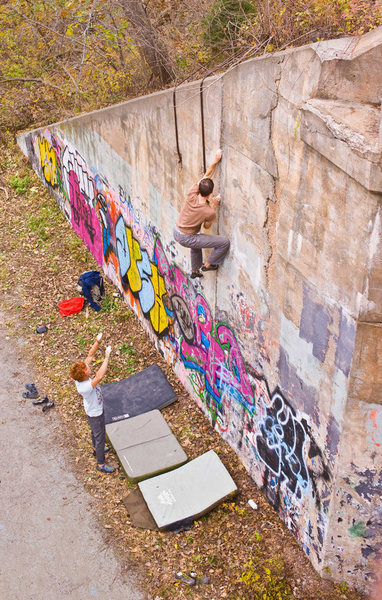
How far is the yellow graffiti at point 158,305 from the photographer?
28.5 ft

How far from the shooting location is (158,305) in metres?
8.95

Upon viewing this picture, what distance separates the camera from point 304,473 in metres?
5.70

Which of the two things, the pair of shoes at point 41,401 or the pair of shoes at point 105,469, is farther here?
the pair of shoes at point 41,401

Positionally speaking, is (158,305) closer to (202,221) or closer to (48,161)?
(202,221)

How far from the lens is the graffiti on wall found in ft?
19.2

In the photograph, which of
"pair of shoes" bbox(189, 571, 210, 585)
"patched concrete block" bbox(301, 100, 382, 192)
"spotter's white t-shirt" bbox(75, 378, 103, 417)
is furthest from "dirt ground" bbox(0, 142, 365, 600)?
"patched concrete block" bbox(301, 100, 382, 192)

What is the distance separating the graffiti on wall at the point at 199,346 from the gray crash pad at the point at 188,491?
1.45ft

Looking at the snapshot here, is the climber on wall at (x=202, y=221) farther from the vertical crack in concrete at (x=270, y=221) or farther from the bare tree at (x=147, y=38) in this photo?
the bare tree at (x=147, y=38)

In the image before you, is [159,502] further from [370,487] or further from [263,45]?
[263,45]

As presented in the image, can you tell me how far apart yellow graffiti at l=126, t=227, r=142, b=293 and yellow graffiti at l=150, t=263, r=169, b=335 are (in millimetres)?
619

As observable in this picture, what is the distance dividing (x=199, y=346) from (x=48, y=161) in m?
8.36

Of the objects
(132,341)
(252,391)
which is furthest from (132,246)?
(252,391)

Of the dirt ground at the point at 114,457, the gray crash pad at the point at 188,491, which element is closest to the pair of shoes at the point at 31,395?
the dirt ground at the point at 114,457

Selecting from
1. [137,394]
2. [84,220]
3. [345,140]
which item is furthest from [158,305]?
[345,140]
